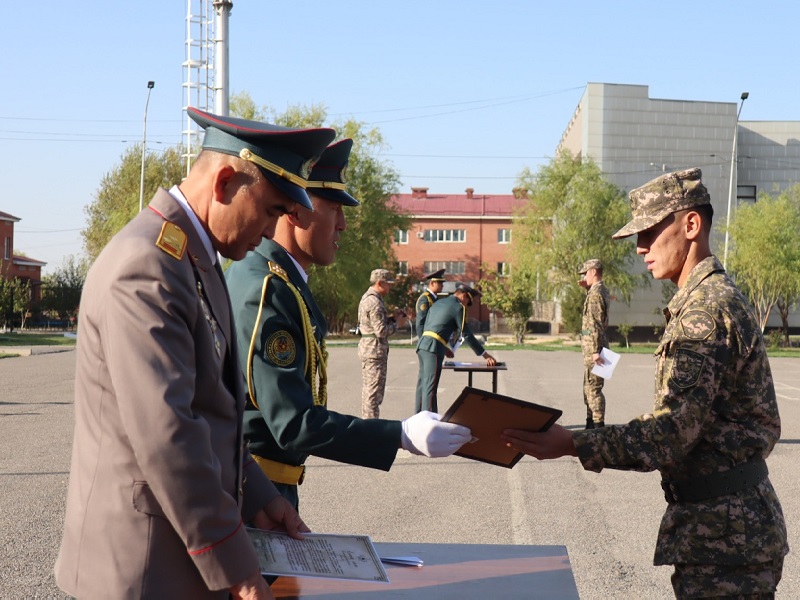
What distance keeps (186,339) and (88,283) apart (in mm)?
270

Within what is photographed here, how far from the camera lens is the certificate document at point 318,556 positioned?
2.36 metres

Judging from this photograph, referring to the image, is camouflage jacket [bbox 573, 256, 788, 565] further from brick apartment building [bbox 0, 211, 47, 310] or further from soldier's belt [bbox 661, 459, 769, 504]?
brick apartment building [bbox 0, 211, 47, 310]

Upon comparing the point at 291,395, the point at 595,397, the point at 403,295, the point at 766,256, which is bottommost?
the point at 403,295

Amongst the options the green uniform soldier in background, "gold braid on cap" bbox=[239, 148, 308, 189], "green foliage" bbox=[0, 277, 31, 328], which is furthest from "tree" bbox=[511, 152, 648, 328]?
"gold braid on cap" bbox=[239, 148, 308, 189]

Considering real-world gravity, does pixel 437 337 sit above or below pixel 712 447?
below

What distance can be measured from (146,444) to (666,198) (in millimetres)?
1943

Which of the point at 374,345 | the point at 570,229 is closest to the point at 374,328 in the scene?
the point at 374,345

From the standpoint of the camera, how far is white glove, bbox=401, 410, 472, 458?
9.23 ft

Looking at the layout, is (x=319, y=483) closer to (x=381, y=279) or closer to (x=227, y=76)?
(x=381, y=279)

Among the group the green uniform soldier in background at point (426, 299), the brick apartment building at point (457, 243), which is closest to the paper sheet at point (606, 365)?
the green uniform soldier in background at point (426, 299)

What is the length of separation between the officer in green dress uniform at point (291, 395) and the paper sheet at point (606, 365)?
8.77 meters

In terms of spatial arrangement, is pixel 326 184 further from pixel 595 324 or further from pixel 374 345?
pixel 595 324

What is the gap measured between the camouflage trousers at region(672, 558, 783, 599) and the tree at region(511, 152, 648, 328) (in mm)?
44698

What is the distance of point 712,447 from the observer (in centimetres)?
286
